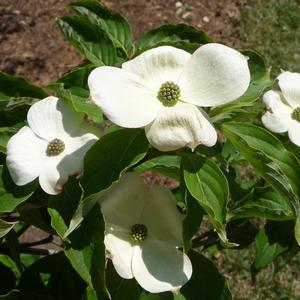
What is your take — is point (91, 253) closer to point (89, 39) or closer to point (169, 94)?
point (169, 94)

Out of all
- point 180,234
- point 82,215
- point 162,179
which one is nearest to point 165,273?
point 180,234

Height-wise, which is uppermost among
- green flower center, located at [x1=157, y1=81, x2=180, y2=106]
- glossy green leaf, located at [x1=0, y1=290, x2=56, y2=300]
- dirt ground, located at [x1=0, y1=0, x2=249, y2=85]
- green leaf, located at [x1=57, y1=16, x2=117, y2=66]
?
green flower center, located at [x1=157, y1=81, x2=180, y2=106]

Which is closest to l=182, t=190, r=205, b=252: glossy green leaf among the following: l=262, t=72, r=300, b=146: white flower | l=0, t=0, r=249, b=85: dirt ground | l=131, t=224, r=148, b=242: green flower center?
l=131, t=224, r=148, b=242: green flower center

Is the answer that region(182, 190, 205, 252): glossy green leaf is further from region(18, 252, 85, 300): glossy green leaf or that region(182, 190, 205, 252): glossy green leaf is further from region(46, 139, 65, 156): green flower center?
region(18, 252, 85, 300): glossy green leaf

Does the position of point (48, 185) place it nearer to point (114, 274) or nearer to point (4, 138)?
point (4, 138)

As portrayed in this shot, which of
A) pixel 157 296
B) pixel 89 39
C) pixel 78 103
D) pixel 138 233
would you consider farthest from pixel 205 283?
pixel 89 39
